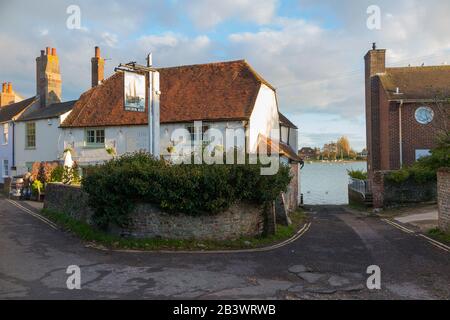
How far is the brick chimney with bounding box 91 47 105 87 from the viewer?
97.7ft

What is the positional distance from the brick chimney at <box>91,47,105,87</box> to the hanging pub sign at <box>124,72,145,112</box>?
53.6 ft

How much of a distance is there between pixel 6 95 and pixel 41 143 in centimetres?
1808

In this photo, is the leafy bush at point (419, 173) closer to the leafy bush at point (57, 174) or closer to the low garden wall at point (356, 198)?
the low garden wall at point (356, 198)

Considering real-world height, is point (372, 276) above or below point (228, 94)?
below

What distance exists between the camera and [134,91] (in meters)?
14.4

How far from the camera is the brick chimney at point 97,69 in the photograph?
2978 centimetres

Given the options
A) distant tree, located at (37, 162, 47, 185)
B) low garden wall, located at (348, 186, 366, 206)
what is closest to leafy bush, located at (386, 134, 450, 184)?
low garden wall, located at (348, 186, 366, 206)

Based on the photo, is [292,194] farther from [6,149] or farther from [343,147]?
[343,147]

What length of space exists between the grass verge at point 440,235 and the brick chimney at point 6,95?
42.5 metres

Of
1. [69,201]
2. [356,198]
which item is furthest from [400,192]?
[69,201]
